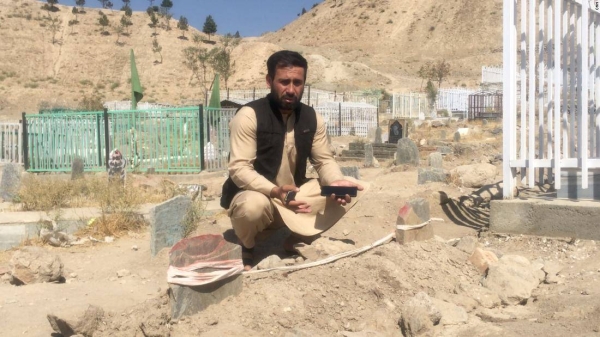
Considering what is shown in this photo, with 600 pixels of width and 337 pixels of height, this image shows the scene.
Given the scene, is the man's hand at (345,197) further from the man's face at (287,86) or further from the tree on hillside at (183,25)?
the tree on hillside at (183,25)

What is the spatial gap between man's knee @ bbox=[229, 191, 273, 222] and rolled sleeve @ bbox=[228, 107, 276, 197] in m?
0.04

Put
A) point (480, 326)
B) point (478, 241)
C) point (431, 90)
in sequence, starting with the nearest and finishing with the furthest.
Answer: point (480, 326)
point (478, 241)
point (431, 90)

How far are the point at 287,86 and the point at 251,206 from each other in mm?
860

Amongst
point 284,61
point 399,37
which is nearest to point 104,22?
point 399,37

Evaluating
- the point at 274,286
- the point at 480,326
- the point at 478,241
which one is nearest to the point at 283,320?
the point at 274,286

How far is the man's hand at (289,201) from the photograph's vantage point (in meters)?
4.19

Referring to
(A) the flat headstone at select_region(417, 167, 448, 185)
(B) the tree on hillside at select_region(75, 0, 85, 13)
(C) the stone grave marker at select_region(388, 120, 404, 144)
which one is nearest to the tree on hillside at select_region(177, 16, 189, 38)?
(B) the tree on hillside at select_region(75, 0, 85, 13)

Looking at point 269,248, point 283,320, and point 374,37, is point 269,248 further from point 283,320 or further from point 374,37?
point 374,37

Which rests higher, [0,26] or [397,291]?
[0,26]

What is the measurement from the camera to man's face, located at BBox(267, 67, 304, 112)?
4.43 metres

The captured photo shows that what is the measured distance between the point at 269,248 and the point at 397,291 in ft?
4.95

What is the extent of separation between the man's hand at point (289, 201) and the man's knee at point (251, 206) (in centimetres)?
9

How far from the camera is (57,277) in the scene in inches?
194

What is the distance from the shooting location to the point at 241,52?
61.6 meters
